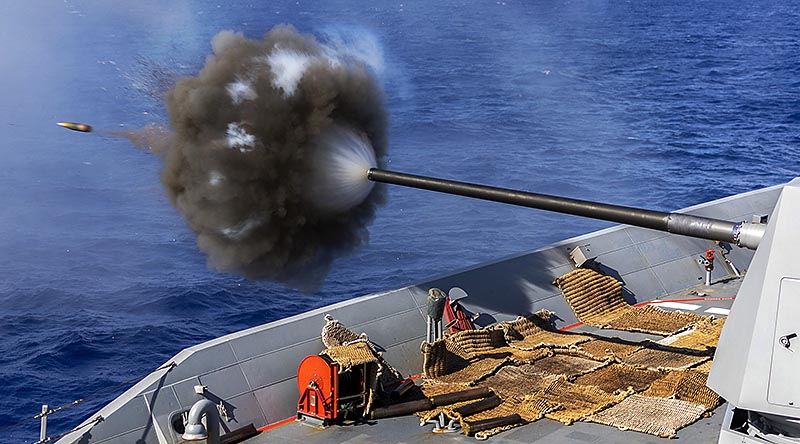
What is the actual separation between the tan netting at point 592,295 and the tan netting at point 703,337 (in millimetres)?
1287

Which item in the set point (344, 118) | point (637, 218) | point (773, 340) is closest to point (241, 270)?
point (344, 118)

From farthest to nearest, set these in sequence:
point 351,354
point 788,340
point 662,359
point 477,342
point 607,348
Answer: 1. point 607,348
2. point 477,342
3. point 662,359
4. point 351,354
5. point 788,340

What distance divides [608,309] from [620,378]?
2.91 metres

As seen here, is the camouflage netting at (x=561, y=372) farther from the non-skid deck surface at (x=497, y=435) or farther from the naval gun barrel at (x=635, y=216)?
the naval gun barrel at (x=635, y=216)

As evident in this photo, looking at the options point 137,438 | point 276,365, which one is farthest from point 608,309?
point 137,438

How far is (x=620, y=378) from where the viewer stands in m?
12.7

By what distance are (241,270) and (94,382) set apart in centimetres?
928

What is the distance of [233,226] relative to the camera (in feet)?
40.0

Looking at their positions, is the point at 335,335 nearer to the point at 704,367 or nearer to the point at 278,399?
the point at 278,399

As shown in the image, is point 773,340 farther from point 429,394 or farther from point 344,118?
point 344,118

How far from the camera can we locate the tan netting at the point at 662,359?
13.0 m

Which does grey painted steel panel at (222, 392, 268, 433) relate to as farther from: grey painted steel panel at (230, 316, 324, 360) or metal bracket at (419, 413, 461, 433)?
metal bracket at (419, 413, 461, 433)

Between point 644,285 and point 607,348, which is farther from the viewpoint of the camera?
point 644,285

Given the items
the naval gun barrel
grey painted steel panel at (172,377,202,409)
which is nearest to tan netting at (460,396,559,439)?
the naval gun barrel
